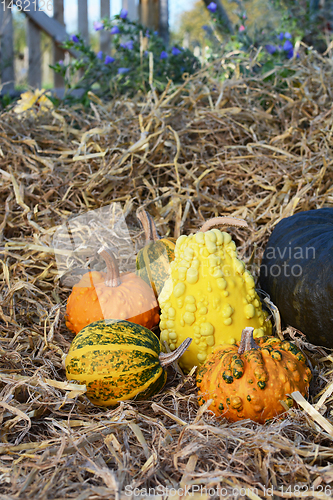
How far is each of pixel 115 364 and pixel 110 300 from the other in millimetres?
478

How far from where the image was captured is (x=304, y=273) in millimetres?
2104

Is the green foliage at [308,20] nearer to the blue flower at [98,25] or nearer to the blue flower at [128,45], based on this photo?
the blue flower at [128,45]

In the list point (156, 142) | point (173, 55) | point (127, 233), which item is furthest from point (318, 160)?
point (173, 55)

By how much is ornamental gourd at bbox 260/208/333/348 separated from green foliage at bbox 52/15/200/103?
107 inches

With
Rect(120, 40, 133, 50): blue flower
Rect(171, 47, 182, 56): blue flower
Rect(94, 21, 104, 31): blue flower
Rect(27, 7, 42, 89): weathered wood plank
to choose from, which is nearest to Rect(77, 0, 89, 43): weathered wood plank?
Rect(27, 7, 42, 89): weathered wood plank

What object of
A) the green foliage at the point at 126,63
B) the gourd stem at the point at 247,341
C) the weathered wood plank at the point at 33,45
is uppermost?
the weathered wood plank at the point at 33,45

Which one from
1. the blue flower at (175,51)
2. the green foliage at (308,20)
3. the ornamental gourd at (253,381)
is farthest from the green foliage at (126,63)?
the ornamental gourd at (253,381)

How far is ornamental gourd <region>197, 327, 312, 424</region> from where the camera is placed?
1653mm

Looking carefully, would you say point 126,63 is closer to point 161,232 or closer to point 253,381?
point 161,232

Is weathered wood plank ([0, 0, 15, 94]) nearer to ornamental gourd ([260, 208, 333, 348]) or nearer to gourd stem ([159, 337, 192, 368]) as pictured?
ornamental gourd ([260, 208, 333, 348])

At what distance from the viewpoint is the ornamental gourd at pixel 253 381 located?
1.65 metres

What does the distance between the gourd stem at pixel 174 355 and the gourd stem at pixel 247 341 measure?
9.6 inches

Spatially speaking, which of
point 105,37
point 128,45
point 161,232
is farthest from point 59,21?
point 161,232

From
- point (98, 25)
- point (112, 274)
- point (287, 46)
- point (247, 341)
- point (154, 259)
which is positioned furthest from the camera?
point (98, 25)
